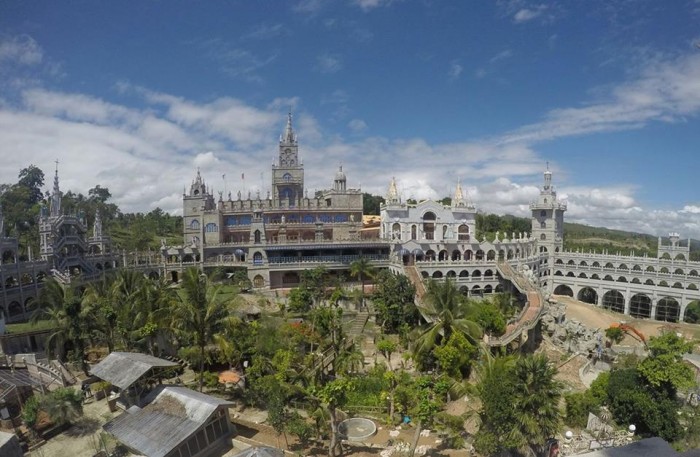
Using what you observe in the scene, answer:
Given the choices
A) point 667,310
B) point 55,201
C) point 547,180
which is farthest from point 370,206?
point 55,201

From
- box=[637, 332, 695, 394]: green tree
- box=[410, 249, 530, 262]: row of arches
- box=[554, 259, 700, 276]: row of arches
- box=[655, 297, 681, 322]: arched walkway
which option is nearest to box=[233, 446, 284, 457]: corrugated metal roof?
box=[637, 332, 695, 394]: green tree

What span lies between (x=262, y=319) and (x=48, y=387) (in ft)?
48.8

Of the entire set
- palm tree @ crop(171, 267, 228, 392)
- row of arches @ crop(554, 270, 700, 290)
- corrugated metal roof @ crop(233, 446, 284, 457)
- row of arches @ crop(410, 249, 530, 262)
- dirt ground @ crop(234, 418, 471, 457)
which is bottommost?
dirt ground @ crop(234, 418, 471, 457)

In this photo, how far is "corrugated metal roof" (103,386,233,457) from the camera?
17.4m

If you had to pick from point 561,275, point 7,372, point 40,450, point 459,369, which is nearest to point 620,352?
point 459,369

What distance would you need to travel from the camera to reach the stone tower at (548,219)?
67562 mm

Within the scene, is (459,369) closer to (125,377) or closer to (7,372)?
(125,377)

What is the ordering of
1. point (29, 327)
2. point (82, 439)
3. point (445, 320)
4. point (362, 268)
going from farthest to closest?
point (362, 268), point (29, 327), point (445, 320), point (82, 439)

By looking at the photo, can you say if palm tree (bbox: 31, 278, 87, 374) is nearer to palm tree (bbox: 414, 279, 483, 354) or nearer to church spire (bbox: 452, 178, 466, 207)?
palm tree (bbox: 414, 279, 483, 354)

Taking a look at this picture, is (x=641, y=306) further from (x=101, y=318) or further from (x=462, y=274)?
(x=101, y=318)

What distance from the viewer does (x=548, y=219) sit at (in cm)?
6831

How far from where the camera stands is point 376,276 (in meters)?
47.2

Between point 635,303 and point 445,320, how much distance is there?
1995 inches

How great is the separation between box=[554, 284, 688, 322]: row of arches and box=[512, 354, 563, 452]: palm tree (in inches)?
2084
